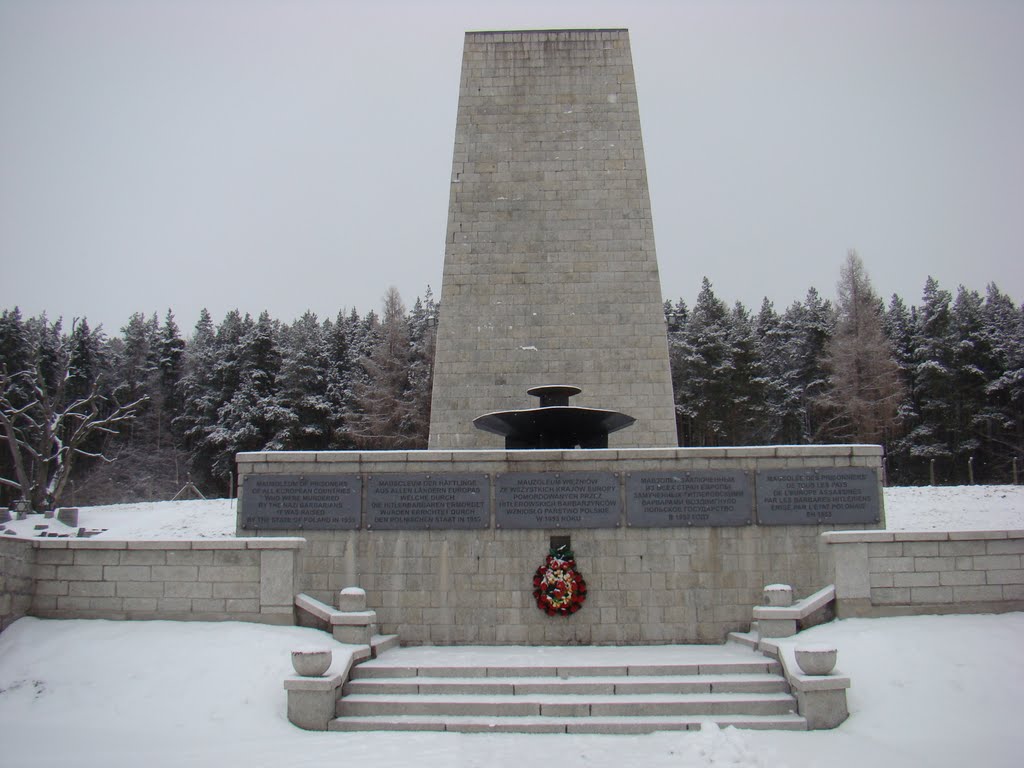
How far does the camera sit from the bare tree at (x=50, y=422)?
27672 millimetres

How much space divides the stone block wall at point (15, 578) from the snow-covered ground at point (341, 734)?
0.16 meters

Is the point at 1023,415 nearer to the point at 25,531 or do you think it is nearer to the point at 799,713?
the point at 799,713

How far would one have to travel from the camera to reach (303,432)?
38.7m

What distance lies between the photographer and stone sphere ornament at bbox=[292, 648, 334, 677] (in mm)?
6859

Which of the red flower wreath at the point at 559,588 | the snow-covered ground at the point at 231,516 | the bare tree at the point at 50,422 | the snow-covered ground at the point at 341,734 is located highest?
the bare tree at the point at 50,422

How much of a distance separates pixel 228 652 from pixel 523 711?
120 inches

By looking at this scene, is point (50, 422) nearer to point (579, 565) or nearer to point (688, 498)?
point (579, 565)

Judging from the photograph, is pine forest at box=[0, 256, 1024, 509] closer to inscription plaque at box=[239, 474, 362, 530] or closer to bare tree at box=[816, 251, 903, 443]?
bare tree at box=[816, 251, 903, 443]

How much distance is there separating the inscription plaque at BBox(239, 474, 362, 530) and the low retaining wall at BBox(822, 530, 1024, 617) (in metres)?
5.80

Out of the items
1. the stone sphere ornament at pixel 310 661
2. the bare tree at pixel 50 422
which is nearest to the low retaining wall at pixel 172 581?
the stone sphere ornament at pixel 310 661

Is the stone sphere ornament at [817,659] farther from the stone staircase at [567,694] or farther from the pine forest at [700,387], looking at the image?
the pine forest at [700,387]

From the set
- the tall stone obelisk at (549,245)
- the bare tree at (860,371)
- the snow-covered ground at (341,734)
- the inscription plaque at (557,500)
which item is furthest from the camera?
the bare tree at (860,371)

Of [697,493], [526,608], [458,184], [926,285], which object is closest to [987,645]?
[697,493]

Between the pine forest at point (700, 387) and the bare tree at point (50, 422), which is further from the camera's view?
the pine forest at point (700, 387)
